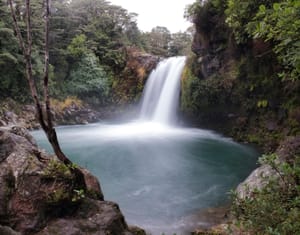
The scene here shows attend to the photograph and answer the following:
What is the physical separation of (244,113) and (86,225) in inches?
357

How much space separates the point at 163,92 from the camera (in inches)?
603

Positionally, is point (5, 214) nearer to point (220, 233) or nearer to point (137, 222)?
point (137, 222)

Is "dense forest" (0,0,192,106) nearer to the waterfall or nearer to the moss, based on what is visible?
the waterfall

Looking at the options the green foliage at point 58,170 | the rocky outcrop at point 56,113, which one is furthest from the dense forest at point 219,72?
the green foliage at point 58,170

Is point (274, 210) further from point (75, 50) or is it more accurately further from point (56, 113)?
point (75, 50)

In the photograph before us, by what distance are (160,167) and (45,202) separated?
511 cm

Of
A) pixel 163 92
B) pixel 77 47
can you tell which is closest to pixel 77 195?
pixel 163 92

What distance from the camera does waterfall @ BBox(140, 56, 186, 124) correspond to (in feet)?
48.0

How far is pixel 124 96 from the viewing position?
17.4 metres

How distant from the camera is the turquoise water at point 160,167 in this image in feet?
16.4

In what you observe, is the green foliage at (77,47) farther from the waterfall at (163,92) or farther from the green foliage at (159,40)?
the green foliage at (159,40)

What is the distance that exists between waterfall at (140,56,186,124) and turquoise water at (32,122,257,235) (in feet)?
5.36

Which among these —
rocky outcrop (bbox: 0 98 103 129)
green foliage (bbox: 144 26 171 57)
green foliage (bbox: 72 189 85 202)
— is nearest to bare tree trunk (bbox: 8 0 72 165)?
green foliage (bbox: 72 189 85 202)

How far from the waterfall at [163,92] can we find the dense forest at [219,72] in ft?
2.36
